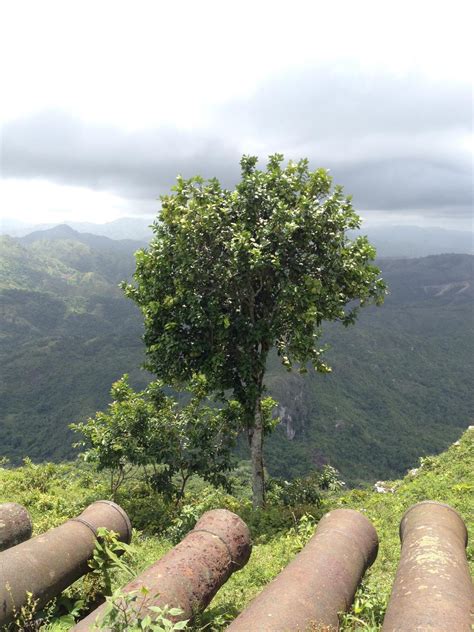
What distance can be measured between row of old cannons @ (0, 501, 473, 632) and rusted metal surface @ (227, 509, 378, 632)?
0.4 inches

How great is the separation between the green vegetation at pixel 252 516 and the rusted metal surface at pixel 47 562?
1.32 ft

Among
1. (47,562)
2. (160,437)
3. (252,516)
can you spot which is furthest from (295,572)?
(160,437)

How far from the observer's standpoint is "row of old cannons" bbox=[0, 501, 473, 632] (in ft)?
13.1

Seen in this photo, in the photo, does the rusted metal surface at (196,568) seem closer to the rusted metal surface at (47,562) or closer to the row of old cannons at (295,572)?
the row of old cannons at (295,572)

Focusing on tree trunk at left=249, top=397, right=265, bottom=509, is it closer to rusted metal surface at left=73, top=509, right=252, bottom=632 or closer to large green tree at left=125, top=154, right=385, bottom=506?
large green tree at left=125, top=154, right=385, bottom=506

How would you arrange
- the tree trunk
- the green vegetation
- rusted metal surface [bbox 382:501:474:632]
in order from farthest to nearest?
the tree trunk
the green vegetation
rusted metal surface [bbox 382:501:474:632]

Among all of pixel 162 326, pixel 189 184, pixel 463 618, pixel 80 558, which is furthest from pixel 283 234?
pixel 463 618

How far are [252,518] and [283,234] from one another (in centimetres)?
892

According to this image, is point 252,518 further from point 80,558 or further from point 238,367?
point 80,558

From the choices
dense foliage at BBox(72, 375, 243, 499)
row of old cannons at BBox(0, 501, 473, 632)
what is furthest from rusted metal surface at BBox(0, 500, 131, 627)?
dense foliage at BBox(72, 375, 243, 499)

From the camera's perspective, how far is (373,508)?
13.5 meters

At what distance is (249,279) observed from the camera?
46.1 feet

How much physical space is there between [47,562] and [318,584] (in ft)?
12.5

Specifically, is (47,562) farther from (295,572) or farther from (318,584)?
(318,584)
